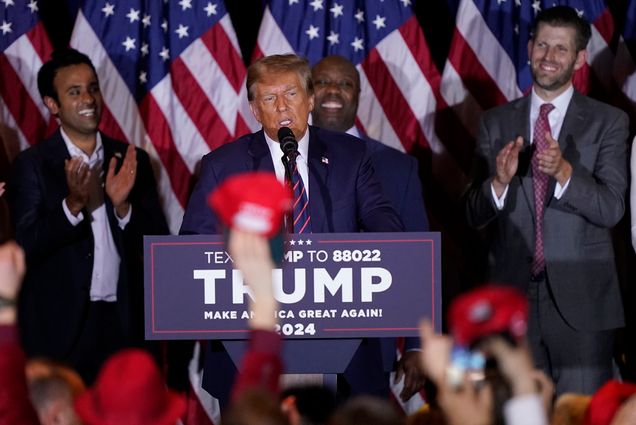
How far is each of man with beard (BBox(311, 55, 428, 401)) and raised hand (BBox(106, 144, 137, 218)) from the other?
886mm

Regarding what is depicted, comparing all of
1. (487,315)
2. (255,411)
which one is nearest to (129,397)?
(255,411)

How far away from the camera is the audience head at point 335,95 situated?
5949 millimetres

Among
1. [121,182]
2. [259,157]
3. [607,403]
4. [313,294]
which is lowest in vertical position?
[607,403]

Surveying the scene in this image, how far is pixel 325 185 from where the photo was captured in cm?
412

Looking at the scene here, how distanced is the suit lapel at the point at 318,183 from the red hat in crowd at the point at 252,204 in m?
1.84

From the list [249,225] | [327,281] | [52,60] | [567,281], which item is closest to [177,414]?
[249,225]

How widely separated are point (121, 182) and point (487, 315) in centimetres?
382

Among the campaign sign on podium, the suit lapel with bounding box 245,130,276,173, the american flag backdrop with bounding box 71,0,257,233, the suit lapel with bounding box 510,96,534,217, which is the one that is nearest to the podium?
the campaign sign on podium

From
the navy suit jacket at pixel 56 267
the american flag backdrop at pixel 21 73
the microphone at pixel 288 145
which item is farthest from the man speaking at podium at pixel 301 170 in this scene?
the american flag backdrop at pixel 21 73

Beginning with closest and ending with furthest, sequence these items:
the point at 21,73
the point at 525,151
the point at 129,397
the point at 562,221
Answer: the point at 129,397 → the point at 562,221 → the point at 525,151 → the point at 21,73

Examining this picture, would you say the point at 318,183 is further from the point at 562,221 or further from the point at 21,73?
the point at 21,73

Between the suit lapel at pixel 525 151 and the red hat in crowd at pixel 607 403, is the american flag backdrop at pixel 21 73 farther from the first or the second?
the red hat in crowd at pixel 607 403

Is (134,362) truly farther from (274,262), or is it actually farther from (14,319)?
(274,262)

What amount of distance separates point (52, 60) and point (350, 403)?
3839 millimetres
